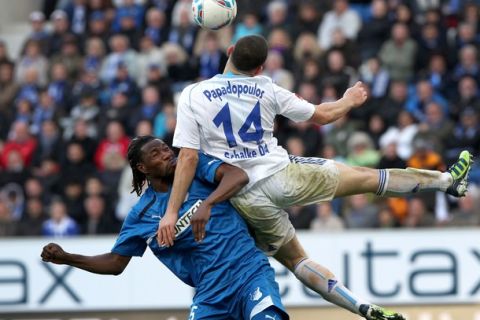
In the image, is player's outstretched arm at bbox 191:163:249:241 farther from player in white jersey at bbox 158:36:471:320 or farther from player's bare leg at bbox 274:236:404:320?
player's bare leg at bbox 274:236:404:320

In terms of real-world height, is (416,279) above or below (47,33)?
below

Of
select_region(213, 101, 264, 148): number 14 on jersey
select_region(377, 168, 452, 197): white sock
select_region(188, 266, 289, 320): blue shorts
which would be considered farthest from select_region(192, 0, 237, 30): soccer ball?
select_region(188, 266, 289, 320): blue shorts

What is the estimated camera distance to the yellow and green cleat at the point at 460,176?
9.77 meters

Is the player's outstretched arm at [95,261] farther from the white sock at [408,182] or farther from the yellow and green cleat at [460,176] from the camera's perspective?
the yellow and green cleat at [460,176]

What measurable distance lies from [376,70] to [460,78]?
41.8 inches

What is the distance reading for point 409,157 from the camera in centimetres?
1577

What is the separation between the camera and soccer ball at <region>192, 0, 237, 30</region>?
31.9 feet

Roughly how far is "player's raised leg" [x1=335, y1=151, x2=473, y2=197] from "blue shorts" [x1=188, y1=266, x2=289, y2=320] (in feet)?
2.90

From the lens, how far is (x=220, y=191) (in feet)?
30.4

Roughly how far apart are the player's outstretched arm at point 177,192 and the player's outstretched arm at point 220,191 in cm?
16

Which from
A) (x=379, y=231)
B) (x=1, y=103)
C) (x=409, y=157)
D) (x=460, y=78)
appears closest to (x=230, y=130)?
(x=379, y=231)

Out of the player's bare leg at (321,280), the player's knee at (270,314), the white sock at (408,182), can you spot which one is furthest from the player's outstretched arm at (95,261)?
the white sock at (408,182)

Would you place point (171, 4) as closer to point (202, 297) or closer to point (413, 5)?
point (413, 5)

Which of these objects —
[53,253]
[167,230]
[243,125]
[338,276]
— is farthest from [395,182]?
[338,276]
